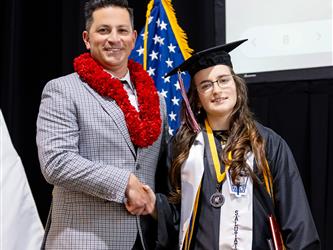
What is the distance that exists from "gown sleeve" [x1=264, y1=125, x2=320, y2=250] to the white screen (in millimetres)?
1065

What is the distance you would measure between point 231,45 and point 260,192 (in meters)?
0.67

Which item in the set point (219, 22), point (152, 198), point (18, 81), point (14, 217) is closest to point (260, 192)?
point (152, 198)

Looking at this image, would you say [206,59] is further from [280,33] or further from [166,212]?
[280,33]

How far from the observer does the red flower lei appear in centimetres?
212

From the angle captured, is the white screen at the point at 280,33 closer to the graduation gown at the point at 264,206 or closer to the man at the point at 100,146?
the graduation gown at the point at 264,206

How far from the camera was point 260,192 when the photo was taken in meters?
2.17

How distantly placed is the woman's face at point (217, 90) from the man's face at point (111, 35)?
0.35 m

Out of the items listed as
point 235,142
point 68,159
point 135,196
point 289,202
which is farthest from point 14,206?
point 289,202

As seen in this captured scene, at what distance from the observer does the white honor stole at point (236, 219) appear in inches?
A: 83.3

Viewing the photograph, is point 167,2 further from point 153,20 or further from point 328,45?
point 328,45

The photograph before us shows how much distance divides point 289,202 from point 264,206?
4.0 inches

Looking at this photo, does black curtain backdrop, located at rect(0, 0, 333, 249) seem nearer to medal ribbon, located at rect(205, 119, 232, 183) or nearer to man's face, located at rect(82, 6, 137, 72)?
medal ribbon, located at rect(205, 119, 232, 183)

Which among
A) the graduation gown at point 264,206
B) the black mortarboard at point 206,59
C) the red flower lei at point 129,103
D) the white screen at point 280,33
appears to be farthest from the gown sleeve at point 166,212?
the white screen at point 280,33

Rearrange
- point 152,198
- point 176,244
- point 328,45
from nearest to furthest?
point 152,198 → point 176,244 → point 328,45
